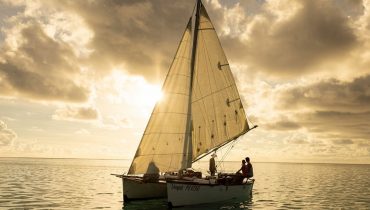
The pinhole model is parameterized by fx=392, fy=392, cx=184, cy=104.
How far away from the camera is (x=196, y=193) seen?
29.2 metres

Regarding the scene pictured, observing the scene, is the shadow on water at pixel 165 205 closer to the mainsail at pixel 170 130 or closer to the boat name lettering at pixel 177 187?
the boat name lettering at pixel 177 187

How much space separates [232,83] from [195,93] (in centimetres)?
418

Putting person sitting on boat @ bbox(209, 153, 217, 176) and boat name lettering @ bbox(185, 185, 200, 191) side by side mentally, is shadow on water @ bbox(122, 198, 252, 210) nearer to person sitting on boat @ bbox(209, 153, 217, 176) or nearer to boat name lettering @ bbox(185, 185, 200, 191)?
boat name lettering @ bbox(185, 185, 200, 191)

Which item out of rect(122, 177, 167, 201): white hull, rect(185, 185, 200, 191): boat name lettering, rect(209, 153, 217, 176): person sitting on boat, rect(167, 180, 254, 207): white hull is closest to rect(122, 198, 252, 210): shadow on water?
rect(167, 180, 254, 207): white hull

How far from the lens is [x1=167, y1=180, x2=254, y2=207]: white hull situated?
2828 cm

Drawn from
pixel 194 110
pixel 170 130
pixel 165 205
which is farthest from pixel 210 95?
pixel 165 205

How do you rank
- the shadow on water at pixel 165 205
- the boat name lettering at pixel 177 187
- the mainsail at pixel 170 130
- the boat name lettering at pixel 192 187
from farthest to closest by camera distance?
the mainsail at pixel 170 130, the shadow on water at pixel 165 205, the boat name lettering at pixel 192 187, the boat name lettering at pixel 177 187

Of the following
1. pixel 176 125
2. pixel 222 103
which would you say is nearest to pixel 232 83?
pixel 222 103

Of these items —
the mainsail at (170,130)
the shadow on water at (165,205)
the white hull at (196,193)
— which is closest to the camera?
the white hull at (196,193)

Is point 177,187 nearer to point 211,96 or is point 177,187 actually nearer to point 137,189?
point 137,189

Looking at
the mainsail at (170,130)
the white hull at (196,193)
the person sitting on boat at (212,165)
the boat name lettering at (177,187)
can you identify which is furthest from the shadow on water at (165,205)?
the mainsail at (170,130)

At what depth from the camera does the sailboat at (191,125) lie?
99.7 feet

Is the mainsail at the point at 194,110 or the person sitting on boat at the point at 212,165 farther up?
the mainsail at the point at 194,110

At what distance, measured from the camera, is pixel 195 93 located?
33531mm
